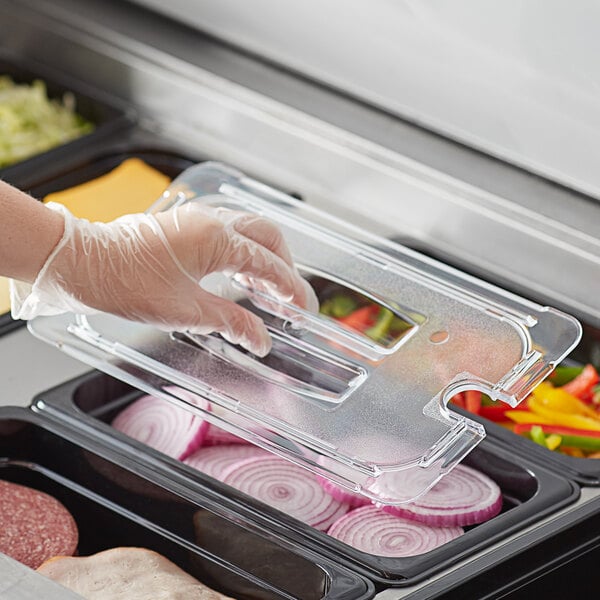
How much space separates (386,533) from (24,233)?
62 centimetres

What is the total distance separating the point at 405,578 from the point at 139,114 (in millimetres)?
1306

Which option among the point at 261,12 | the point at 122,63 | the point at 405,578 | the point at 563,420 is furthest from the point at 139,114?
the point at 405,578

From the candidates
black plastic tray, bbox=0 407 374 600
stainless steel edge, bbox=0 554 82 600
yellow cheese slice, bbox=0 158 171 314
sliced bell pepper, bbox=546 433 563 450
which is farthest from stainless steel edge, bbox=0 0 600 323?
stainless steel edge, bbox=0 554 82 600

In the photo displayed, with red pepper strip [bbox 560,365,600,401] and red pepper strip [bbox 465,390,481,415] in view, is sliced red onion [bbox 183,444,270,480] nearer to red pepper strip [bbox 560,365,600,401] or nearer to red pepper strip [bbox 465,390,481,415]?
red pepper strip [bbox 465,390,481,415]

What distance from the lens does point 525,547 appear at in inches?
61.1

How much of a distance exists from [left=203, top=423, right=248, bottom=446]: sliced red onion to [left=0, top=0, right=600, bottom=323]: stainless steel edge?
19.9 inches

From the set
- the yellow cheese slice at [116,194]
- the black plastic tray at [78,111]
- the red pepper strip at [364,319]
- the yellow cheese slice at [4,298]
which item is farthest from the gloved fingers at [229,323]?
the black plastic tray at [78,111]

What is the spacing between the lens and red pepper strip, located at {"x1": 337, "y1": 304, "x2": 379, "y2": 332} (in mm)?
1767

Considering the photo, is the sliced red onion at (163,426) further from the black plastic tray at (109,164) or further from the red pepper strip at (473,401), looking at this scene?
the black plastic tray at (109,164)

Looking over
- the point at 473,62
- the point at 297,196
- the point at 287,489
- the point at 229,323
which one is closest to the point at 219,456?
the point at 287,489

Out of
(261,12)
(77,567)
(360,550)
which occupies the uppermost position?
(261,12)

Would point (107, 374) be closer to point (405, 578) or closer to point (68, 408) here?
point (68, 408)

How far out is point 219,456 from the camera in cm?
184

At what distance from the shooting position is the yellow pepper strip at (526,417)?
1860mm
